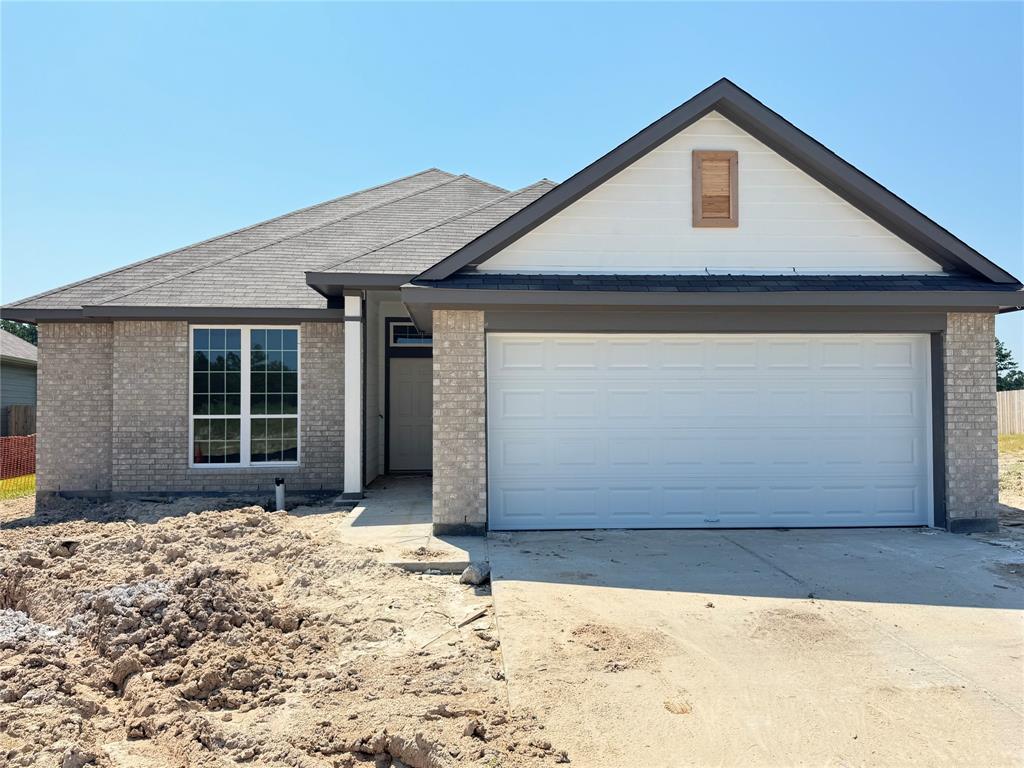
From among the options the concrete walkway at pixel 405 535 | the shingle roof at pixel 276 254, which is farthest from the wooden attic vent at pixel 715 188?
the shingle roof at pixel 276 254

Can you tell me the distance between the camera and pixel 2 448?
17844 millimetres

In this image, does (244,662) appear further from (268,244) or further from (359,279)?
(268,244)

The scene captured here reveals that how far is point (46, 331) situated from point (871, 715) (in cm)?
1328

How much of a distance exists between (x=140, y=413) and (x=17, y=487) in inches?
231

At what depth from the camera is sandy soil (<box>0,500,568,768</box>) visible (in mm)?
3754

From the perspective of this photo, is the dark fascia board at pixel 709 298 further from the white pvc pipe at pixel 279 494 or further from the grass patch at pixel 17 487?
the grass patch at pixel 17 487

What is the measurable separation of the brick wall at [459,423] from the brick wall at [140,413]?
4.12 metres

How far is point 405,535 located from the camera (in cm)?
836

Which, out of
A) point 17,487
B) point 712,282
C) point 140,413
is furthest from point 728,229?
point 17,487

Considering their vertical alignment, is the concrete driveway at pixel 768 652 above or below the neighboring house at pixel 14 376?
below

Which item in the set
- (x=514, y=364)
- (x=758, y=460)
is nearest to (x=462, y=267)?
(x=514, y=364)

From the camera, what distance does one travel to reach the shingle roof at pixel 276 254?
11.8 metres

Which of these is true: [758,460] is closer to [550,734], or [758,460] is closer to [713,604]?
[713,604]

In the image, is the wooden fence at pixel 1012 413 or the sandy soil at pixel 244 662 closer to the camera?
the sandy soil at pixel 244 662
